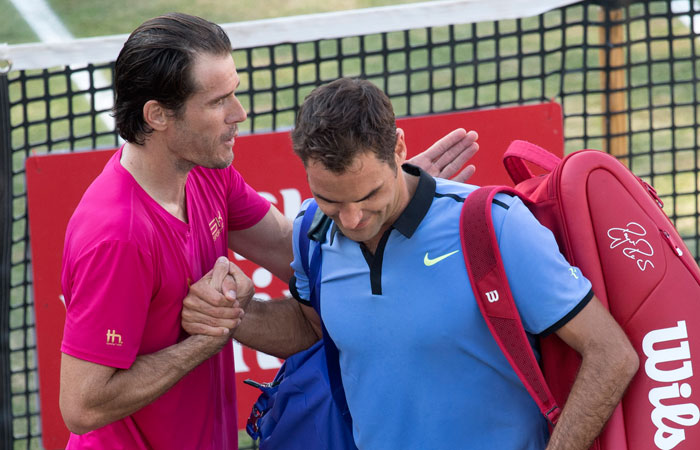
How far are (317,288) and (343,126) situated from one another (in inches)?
25.3

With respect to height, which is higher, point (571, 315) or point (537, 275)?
point (537, 275)

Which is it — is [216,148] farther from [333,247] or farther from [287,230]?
[287,230]

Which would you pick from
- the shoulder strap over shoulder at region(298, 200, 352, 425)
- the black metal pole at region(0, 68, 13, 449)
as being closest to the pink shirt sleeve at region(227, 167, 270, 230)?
the shoulder strap over shoulder at region(298, 200, 352, 425)

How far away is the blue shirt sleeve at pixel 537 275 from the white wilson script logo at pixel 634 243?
0.56 feet

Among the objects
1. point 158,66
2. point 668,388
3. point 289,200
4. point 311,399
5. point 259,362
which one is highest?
point 158,66

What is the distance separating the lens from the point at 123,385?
3.15 m

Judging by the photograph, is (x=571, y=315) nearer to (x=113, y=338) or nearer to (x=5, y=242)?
(x=113, y=338)

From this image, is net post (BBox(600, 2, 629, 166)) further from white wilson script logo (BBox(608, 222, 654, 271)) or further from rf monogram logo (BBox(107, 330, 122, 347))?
rf monogram logo (BBox(107, 330, 122, 347))

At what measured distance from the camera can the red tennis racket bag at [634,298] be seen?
2.91 meters

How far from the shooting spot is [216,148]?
11.1 ft

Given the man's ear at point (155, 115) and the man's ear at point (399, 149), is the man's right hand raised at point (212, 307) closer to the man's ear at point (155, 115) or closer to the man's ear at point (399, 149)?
the man's ear at point (155, 115)

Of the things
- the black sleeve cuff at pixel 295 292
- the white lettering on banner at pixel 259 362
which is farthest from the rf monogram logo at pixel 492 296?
the white lettering on banner at pixel 259 362

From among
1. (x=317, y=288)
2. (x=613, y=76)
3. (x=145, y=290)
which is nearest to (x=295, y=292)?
(x=317, y=288)

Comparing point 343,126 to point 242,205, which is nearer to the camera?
point 343,126
